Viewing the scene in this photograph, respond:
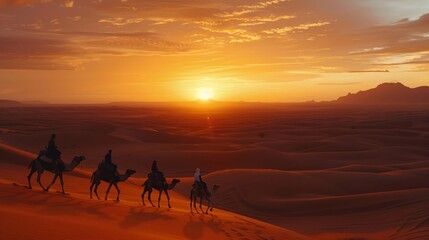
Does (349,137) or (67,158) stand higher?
(349,137)

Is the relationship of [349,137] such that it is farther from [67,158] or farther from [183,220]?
[183,220]

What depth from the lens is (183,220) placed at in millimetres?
12391

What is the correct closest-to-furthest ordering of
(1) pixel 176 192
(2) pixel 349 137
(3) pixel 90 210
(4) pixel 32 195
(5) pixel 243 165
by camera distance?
(3) pixel 90 210 → (4) pixel 32 195 → (1) pixel 176 192 → (5) pixel 243 165 → (2) pixel 349 137

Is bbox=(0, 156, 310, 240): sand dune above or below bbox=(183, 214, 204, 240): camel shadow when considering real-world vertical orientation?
above

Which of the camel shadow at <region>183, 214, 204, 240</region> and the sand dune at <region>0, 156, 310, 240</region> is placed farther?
the camel shadow at <region>183, 214, 204, 240</region>

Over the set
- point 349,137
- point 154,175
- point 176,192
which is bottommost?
point 176,192

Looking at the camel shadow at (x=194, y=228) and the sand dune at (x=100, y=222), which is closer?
→ the sand dune at (x=100, y=222)

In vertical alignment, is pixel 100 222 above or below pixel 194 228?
above

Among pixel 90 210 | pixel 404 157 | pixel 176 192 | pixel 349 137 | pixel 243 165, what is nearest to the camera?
pixel 90 210

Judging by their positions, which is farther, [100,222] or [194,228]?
[194,228]

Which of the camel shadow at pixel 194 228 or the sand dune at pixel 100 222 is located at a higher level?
the sand dune at pixel 100 222

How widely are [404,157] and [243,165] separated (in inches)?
574

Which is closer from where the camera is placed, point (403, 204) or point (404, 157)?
point (403, 204)

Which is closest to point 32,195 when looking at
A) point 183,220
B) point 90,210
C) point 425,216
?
point 90,210
